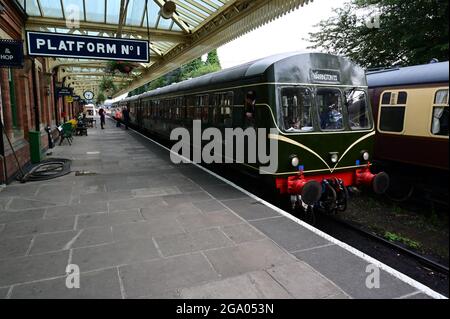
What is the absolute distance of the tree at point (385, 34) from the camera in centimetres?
715

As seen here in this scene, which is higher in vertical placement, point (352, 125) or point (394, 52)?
point (394, 52)

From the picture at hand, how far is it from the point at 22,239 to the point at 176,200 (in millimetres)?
2591

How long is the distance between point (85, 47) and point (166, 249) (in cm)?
512

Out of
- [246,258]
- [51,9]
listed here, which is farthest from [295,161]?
[51,9]

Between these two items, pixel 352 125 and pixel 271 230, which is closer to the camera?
pixel 271 230

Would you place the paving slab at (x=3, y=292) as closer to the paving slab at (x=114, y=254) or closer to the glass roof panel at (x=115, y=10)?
the paving slab at (x=114, y=254)

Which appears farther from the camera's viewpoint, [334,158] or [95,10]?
[95,10]

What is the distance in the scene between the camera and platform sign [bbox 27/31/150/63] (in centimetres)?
666

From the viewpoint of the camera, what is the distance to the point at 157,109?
50.4ft

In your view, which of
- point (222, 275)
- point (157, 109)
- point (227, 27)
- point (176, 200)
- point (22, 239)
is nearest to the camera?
point (222, 275)

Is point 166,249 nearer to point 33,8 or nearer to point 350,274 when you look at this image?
point 350,274

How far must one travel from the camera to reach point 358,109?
631 centimetres
